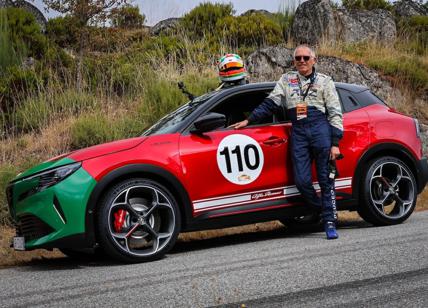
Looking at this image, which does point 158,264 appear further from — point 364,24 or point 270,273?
point 364,24

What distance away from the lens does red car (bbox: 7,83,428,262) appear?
20.6 ft

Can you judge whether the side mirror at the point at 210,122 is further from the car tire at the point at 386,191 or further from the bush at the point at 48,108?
the bush at the point at 48,108

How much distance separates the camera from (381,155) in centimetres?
785

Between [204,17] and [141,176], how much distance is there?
40.2ft

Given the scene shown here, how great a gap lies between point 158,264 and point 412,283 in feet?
7.33

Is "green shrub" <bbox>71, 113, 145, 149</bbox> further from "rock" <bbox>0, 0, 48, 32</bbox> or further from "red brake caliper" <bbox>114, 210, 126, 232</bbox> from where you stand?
"rock" <bbox>0, 0, 48, 32</bbox>

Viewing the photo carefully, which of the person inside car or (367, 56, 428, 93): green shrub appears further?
(367, 56, 428, 93): green shrub

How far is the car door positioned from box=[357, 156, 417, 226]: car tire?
3.26ft

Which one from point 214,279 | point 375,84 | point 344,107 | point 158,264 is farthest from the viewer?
point 375,84

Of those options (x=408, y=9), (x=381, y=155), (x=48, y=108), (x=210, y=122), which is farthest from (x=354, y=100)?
(x=408, y=9)

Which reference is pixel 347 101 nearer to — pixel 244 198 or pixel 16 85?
pixel 244 198

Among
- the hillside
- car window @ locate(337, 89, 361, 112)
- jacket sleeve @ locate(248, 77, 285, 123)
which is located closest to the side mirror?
jacket sleeve @ locate(248, 77, 285, 123)

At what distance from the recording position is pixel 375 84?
1498cm

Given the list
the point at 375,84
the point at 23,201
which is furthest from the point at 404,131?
the point at 375,84
